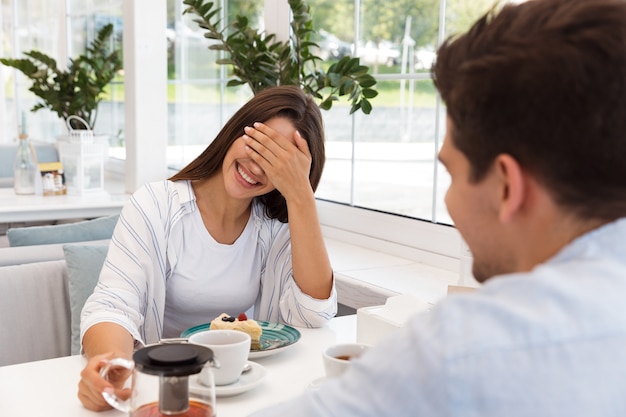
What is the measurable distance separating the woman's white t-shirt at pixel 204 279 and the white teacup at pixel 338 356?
601 millimetres

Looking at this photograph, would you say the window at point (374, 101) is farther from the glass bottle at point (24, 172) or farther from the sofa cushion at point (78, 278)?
the sofa cushion at point (78, 278)

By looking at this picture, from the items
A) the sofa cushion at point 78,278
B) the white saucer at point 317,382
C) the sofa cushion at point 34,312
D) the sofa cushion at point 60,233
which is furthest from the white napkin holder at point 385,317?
the sofa cushion at point 60,233

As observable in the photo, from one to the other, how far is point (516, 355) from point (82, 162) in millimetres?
3334

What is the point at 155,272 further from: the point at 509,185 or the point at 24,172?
the point at 24,172

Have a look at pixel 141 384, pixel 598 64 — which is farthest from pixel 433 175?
pixel 598 64

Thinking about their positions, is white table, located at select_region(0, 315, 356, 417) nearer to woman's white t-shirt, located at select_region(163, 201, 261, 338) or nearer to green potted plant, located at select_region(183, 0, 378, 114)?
woman's white t-shirt, located at select_region(163, 201, 261, 338)

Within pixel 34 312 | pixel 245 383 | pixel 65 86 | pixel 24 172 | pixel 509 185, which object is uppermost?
pixel 65 86

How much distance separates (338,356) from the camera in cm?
124

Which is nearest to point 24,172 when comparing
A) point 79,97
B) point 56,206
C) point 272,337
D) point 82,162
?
point 82,162

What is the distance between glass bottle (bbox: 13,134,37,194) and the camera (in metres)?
3.62

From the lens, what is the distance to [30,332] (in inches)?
79.0

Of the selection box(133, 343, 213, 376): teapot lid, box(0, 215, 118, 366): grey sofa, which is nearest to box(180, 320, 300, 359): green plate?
box(133, 343, 213, 376): teapot lid

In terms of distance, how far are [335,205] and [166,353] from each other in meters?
2.02

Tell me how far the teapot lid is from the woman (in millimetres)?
677
